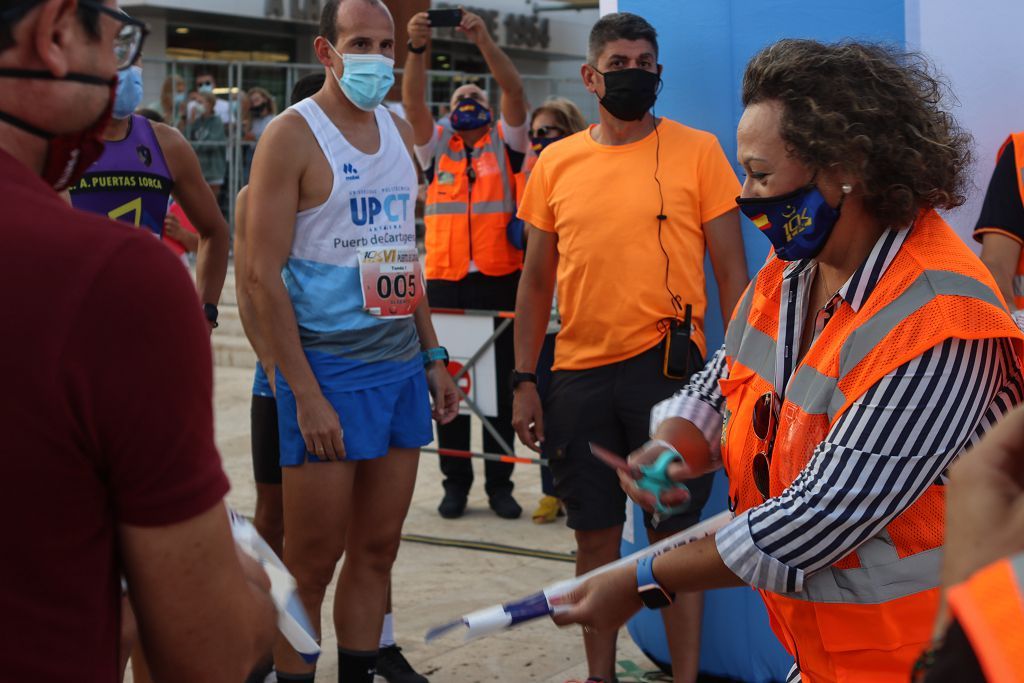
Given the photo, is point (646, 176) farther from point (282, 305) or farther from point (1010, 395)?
point (1010, 395)

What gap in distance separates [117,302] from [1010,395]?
1.51m

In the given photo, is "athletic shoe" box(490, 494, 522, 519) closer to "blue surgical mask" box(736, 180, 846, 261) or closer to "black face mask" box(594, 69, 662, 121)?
"black face mask" box(594, 69, 662, 121)

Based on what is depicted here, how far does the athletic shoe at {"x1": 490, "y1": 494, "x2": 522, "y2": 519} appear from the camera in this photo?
6.57m

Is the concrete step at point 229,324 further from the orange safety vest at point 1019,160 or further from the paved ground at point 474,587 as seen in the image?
the orange safety vest at point 1019,160

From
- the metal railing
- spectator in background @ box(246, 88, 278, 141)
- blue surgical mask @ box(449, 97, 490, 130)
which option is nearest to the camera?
blue surgical mask @ box(449, 97, 490, 130)

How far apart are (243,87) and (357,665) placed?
12.8m

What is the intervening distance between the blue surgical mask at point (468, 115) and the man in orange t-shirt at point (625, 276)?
8.04 feet

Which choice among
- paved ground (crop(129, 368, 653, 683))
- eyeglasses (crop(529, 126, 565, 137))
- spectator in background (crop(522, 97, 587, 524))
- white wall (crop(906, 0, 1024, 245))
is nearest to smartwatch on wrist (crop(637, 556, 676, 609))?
white wall (crop(906, 0, 1024, 245))

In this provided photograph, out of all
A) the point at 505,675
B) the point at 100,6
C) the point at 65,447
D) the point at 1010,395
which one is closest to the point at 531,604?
the point at 1010,395

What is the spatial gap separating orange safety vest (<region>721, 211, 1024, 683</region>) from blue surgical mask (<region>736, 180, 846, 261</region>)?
0.43 feet

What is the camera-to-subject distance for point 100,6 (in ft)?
4.84

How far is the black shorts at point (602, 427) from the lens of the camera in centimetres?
399

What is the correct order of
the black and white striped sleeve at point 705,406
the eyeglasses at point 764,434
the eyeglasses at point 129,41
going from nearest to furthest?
the eyeglasses at point 129,41 < the eyeglasses at point 764,434 < the black and white striped sleeve at point 705,406

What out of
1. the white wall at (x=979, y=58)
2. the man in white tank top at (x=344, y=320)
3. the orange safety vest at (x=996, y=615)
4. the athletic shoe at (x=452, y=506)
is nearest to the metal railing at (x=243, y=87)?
the athletic shoe at (x=452, y=506)
